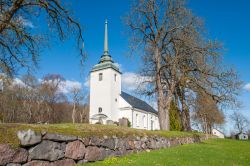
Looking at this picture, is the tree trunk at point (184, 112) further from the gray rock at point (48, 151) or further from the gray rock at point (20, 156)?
the gray rock at point (20, 156)

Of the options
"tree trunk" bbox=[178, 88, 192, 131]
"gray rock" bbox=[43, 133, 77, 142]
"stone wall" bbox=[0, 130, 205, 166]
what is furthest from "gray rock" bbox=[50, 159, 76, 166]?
"tree trunk" bbox=[178, 88, 192, 131]

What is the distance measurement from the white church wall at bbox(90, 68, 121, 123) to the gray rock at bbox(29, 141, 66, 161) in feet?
133

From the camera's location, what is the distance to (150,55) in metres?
21.3

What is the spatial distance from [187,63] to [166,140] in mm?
9214

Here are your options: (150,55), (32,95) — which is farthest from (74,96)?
(150,55)

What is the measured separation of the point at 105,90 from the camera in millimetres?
48156

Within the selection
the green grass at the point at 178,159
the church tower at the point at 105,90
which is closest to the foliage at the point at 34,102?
the church tower at the point at 105,90

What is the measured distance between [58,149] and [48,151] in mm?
335

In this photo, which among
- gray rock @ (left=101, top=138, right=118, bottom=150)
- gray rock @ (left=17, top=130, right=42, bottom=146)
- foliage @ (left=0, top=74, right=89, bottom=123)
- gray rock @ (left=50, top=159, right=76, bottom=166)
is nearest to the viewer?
gray rock @ (left=17, top=130, right=42, bottom=146)

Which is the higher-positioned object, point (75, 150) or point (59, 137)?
point (59, 137)

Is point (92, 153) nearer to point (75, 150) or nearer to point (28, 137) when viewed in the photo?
point (75, 150)

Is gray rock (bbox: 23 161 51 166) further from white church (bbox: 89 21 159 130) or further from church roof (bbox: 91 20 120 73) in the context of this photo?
church roof (bbox: 91 20 120 73)

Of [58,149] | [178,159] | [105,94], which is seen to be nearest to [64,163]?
[58,149]

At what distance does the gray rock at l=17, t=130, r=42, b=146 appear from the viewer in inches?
212
